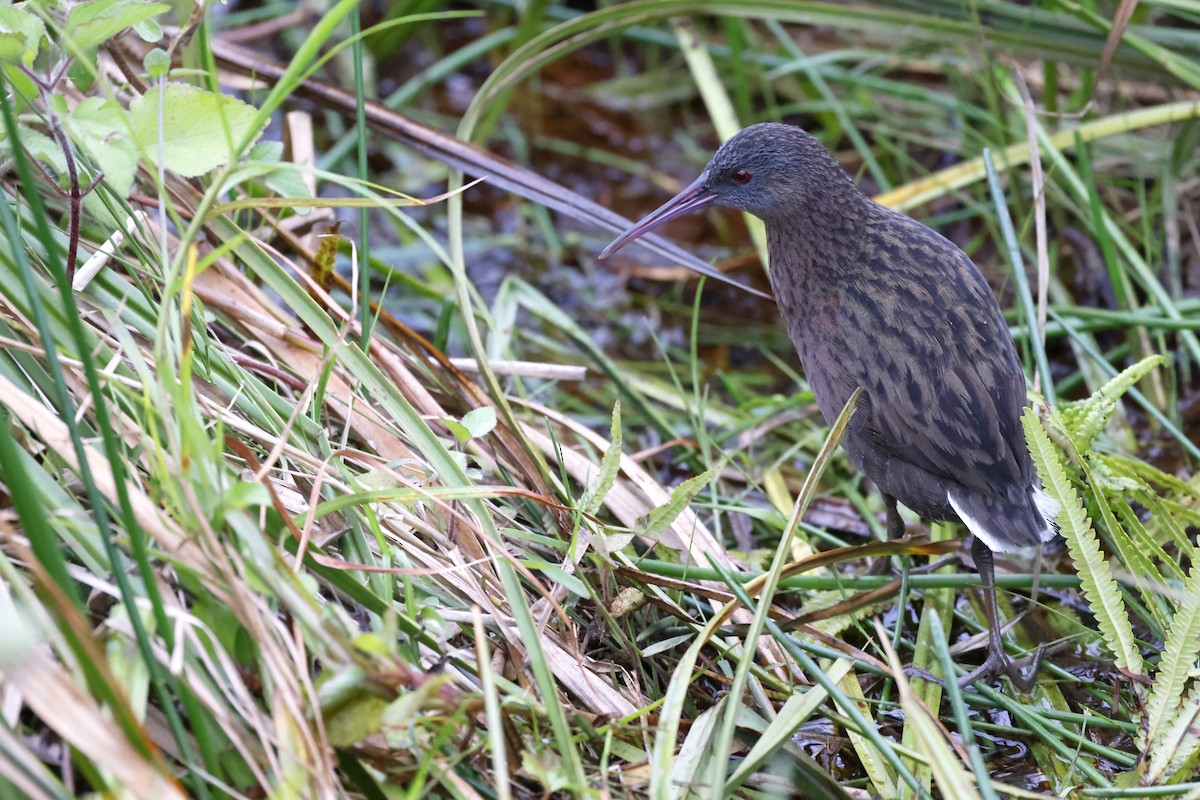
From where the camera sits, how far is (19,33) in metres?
1.71

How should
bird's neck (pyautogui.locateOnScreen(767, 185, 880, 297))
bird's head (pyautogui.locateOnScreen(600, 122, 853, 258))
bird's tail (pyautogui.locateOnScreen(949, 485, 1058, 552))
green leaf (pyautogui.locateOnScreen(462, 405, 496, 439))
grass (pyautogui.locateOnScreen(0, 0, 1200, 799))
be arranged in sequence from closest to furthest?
grass (pyautogui.locateOnScreen(0, 0, 1200, 799)) → green leaf (pyautogui.locateOnScreen(462, 405, 496, 439)) → bird's tail (pyautogui.locateOnScreen(949, 485, 1058, 552)) → bird's neck (pyautogui.locateOnScreen(767, 185, 880, 297)) → bird's head (pyautogui.locateOnScreen(600, 122, 853, 258))

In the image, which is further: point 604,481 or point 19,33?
point 604,481

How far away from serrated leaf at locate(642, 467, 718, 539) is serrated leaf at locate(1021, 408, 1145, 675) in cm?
59

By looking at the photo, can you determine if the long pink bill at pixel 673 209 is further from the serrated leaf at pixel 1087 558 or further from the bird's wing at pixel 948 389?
the serrated leaf at pixel 1087 558

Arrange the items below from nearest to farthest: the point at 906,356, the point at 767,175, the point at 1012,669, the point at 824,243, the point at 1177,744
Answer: the point at 1177,744
the point at 1012,669
the point at 906,356
the point at 824,243
the point at 767,175

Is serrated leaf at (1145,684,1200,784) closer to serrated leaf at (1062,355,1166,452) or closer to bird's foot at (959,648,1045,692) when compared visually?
bird's foot at (959,648,1045,692)

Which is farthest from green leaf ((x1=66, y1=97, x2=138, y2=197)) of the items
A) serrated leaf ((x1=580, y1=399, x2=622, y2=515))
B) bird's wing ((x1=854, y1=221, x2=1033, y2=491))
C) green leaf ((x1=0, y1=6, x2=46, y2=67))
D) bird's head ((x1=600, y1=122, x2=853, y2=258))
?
bird's wing ((x1=854, y1=221, x2=1033, y2=491))

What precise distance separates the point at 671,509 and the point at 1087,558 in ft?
2.43

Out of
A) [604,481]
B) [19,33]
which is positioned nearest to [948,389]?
[604,481]

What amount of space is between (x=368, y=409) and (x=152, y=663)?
823 mm

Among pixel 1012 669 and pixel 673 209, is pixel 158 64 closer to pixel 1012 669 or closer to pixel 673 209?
pixel 673 209

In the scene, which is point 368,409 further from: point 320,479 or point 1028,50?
point 1028,50

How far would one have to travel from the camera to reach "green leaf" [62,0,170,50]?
168 cm

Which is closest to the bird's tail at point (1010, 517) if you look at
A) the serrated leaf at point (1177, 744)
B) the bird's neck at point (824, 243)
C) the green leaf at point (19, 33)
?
the serrated leaf at point (1177, 744)
